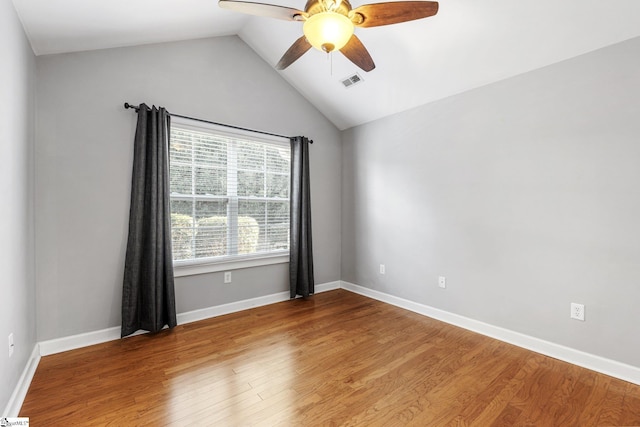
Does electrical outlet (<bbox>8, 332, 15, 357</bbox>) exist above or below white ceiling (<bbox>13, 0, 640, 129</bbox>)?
below

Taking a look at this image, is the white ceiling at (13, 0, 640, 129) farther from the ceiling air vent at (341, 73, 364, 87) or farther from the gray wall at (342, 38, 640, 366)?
the gray wall at (342, 38, 640, 366)

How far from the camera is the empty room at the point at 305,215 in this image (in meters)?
1.83

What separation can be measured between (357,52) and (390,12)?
356mm

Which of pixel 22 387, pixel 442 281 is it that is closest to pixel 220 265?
pixel 22 387

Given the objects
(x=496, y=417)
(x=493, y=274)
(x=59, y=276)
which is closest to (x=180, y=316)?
(x=59, y=276)

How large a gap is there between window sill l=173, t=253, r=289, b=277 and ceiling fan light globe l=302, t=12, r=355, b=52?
246 cm

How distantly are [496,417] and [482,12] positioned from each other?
9.13ft

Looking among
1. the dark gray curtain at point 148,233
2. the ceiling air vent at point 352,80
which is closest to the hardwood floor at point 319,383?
the dark gray curtain at point 148,233

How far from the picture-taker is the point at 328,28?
1.59 m

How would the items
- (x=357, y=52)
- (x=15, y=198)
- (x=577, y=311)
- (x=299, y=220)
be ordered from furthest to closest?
(x=299, y=220), (x=577, y=311), (x=357, y=52), (x=15, y=198)

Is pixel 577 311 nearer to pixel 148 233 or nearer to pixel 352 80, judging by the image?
pixel 352 80

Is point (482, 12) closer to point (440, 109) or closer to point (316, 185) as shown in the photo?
point (440, 109)

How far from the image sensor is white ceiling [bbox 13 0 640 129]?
2043mm

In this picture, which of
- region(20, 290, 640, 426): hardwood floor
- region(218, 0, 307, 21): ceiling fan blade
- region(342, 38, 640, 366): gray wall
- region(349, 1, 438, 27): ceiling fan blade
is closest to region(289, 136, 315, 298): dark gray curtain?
region(20, 290, 640, 426): hardwood floor
